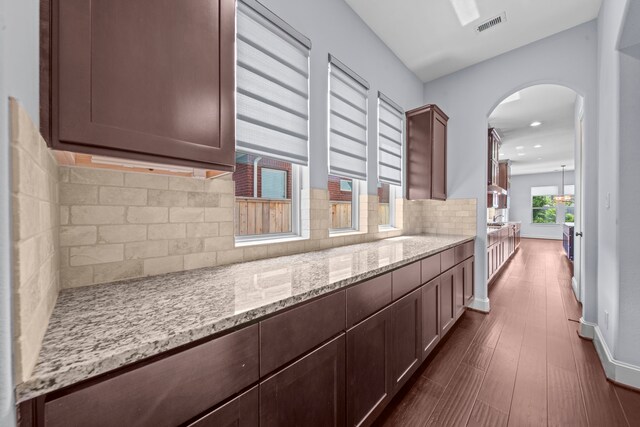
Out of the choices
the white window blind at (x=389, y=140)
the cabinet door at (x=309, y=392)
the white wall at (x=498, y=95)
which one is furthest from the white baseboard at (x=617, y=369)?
the white window blind at (x=389, y=140)

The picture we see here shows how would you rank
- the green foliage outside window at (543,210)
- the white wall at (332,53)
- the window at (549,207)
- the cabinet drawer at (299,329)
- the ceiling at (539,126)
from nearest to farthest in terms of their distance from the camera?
the cabinet drawer at (299,329), the white wall at (332,53), the ceiling at (539,126), the window at (549,207), the green foliage outside window at (543,210)

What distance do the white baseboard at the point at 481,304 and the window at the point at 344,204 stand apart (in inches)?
78.5

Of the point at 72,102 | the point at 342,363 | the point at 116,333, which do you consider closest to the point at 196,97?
the point at 72,102

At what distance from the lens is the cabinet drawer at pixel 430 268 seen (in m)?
2.00

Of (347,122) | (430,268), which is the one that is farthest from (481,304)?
(347,122)

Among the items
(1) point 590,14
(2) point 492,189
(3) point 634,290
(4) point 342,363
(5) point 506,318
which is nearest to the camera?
(4) point 342,363

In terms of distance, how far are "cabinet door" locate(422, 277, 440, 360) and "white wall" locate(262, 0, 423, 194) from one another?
3.57 ft

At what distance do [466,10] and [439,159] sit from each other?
149 cm

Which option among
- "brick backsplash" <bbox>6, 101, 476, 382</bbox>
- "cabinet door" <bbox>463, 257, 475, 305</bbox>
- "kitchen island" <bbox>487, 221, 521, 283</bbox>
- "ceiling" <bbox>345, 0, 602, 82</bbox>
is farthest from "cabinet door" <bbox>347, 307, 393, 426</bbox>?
"kitchen island" <bbox>487, 221, 521, 283</bbox>

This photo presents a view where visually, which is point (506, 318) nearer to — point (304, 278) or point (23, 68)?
point (304, 278)

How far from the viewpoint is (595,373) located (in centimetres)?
201

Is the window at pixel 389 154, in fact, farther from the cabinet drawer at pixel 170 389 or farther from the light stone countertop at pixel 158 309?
the cabinet drawer at pixel 170 389

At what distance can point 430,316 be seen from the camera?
6.93ft

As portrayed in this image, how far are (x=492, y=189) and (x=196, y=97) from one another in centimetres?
500
